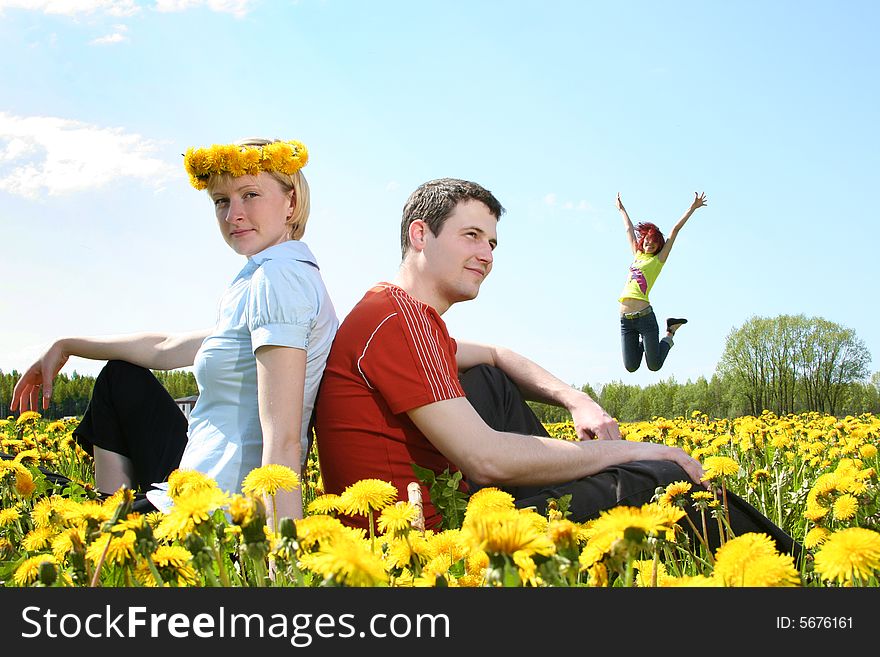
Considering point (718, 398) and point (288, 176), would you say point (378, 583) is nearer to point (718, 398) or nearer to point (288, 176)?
point (288, 176)

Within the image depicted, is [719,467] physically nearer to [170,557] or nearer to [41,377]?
[170,557]

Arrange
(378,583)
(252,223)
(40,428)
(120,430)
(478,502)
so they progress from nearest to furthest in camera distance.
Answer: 1. (378,583)
2. (478,502)
3. (252,223)
4. (120,430)
5. (40,428)

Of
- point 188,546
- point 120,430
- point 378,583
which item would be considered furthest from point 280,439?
point 120,430

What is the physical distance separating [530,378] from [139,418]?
5.78 ft

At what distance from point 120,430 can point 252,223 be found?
140 centimetres

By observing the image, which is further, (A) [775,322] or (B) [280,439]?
(A) [775,322]

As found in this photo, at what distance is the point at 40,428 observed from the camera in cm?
645

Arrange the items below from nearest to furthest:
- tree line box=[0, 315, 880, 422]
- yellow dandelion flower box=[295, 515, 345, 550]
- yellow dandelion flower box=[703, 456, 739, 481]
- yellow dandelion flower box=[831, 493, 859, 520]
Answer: yellow dandelion flower box=[295, 515, 345, 550]
yellow dandelion flower box=[703, 456, 739, 481]
yellow dandelion flower box=[831, 493, 859, 520]
tree line box=[0, 315, 880, 422]

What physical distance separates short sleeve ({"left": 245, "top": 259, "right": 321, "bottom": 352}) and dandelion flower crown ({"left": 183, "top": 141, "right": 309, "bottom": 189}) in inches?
18.1

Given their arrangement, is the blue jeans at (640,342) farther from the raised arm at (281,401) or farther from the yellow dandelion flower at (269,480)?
the yellow dandelion flower at (269,480)

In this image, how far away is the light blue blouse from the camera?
247 cm

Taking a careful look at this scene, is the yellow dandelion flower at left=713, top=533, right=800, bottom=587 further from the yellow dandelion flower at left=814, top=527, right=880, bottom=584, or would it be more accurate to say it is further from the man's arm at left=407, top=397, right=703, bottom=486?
the man's arm at left=407, top=397, right=703, bottom=486

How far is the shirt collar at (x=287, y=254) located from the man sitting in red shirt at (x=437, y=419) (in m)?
0.26

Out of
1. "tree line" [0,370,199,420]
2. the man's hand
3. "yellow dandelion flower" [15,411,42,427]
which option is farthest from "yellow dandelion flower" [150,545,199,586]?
"tree line" [0,370,199,420]
